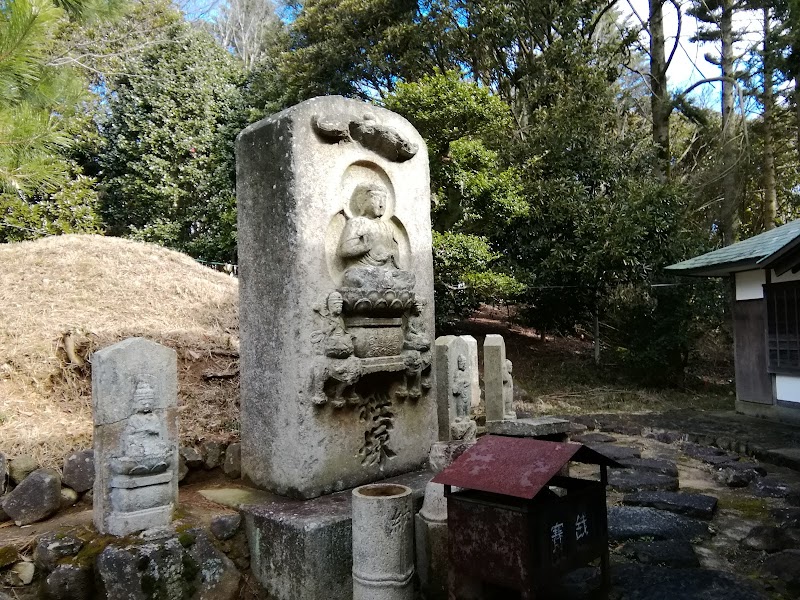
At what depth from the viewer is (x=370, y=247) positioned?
4.67 m

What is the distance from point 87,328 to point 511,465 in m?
6.59

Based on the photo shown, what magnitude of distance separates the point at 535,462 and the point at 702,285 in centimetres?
1294

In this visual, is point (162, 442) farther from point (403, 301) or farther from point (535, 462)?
point (535, 462)

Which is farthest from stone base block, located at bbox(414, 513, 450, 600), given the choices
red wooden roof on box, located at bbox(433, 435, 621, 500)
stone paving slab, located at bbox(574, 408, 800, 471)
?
stone paving slab, located at bbox(574, 408, 800, 471)

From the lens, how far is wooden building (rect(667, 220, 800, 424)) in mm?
10477

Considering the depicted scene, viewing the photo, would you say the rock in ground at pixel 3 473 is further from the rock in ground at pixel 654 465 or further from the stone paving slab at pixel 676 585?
the rock in ground at pixel 654 465

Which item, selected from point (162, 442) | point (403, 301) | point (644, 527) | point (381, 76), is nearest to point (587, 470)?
point (644, 527)

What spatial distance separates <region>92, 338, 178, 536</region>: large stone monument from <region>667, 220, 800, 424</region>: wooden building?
379 inches

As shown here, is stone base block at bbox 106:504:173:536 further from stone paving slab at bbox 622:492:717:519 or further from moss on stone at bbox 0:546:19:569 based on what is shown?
stone paving slab at bbox 622:492:717:519

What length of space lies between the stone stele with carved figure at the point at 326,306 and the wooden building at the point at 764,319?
25.1 ft

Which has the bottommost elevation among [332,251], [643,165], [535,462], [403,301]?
[535,462]

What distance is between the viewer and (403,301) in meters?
4.78

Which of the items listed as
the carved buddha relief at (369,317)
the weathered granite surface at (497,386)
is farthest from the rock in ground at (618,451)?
the carved buddha relief at (369,317)

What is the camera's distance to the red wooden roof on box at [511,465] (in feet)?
9.96
